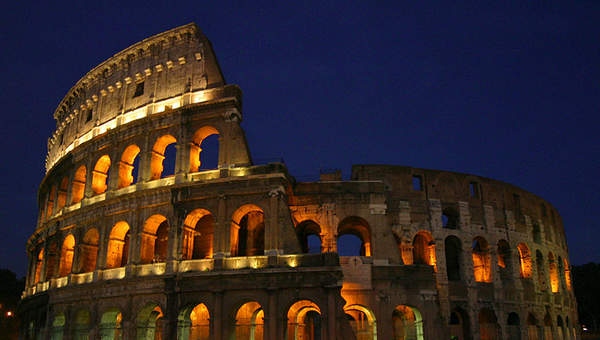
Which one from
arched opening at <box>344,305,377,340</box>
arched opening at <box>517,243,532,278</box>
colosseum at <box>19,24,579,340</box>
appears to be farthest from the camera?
arched opening at <box>517,243,532,278</box>

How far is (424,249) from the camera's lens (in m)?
26.2

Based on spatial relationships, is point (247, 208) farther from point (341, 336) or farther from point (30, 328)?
point (30, 328)

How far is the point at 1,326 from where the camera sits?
4528cm

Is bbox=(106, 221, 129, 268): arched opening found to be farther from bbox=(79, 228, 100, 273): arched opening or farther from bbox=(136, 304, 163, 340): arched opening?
bbox=(136, 304, 163, 340): arched opening

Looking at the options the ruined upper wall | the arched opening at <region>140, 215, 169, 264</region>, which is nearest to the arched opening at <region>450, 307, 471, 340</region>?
the arched opening at <region>140, 215, 169, 264</region>

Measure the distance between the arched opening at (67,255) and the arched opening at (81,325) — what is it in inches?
129

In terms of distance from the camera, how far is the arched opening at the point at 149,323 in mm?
21538

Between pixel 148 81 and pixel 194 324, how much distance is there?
12.6 metres

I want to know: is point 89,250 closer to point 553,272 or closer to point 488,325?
point 488,325

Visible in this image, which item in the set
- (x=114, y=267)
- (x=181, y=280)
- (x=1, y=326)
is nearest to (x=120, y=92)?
(x=114, y=267)

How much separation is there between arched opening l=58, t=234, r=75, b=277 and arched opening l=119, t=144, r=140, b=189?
172 inches

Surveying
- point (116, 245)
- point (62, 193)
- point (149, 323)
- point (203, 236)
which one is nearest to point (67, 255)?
point (62, 193)

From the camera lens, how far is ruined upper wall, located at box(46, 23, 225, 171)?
80.8 feet

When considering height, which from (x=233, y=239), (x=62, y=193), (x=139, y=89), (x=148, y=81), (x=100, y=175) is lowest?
(x=233, y=239)
